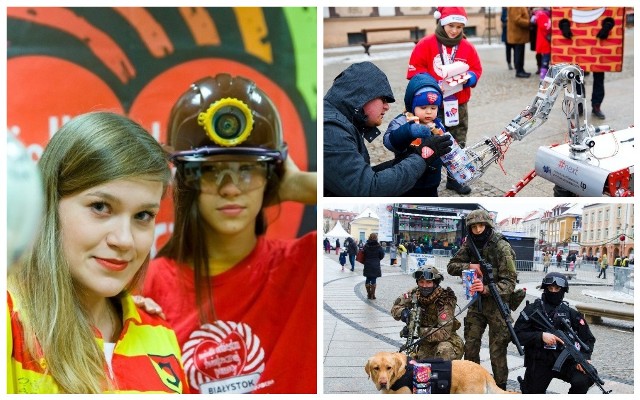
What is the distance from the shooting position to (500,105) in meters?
3.15

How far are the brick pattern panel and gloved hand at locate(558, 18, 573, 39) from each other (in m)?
0.01

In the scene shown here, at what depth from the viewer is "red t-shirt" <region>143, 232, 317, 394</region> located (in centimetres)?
317

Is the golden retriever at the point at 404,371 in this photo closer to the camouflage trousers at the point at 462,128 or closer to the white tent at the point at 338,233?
the white tent at the point at 338,233

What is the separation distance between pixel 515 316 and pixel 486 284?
171mm

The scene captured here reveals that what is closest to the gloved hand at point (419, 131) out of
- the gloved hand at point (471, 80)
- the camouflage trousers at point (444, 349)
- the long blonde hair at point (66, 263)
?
the gloved hand at point (471, 80)

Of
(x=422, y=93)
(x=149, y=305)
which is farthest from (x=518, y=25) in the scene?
(x=149, y=305)

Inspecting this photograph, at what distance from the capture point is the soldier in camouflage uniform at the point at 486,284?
312 centimetres

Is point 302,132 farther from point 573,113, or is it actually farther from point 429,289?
point 573,113

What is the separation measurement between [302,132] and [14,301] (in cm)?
125

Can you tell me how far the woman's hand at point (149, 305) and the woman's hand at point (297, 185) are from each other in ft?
2.13

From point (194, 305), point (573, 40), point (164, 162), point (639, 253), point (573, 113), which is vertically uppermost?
point (573, 40)

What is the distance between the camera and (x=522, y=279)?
10.3 feet

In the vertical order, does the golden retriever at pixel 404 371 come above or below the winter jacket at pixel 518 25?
below
